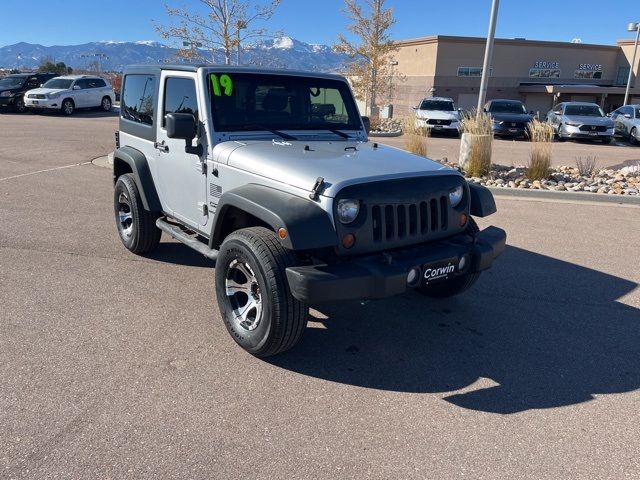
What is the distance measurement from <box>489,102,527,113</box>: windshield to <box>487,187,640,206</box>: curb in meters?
12.9

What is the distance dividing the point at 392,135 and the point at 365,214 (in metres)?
17.6

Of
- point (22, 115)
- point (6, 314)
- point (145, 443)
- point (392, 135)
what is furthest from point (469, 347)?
point (22, 115)

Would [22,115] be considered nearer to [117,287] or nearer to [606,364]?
[117,287]

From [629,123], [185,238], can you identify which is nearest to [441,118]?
[629,123]

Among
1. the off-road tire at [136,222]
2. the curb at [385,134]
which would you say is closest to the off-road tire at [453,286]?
the off-road tire at [136,222]

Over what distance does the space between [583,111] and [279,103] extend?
767 inches

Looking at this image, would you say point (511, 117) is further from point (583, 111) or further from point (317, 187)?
point (317, 187)

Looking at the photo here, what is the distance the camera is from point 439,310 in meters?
4.66

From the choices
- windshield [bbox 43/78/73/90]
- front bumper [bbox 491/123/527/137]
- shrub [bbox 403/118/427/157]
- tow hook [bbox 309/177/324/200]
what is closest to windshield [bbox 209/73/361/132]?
tow hook [bbox 309/177/324/200]

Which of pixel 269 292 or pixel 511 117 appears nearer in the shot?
pixel 269 292

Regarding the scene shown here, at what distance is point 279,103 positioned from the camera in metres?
4.65

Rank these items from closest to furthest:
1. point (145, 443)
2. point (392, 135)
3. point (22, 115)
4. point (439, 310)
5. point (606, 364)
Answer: point (145, 443) → point (606, 364) → point (439, 310) → point (392, 135) → point (22, 115)

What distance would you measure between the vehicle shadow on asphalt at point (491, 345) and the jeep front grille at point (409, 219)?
3.00 feet

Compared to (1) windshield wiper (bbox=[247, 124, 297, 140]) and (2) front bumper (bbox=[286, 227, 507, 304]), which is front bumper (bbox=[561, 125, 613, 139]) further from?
(2) front bumper (bbox=[286, 227, 507, 304])
